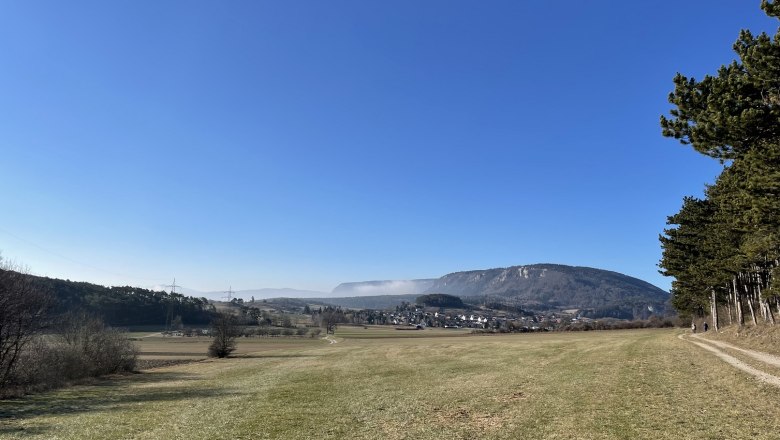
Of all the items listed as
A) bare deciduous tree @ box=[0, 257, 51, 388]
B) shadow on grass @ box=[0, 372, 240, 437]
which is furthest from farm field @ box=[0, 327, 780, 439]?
bare deciduous tree @ box=[0, 257, 51, 388]

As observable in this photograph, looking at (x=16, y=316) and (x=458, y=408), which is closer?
(x=458, y=408)

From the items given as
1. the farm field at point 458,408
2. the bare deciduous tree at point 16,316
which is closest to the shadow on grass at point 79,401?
the farm field at point 458,408

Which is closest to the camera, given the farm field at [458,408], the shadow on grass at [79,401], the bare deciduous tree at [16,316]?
the farm field at [458,408]

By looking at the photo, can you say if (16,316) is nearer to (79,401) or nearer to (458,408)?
(79,401)

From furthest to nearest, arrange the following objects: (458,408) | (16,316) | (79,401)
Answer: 1. (16,316)
2. (79,401)
3. (458,408)

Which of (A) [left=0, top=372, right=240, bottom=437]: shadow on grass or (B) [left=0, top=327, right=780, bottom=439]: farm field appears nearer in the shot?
(B) [left=0, top=327, right=780, bottom=439]: farm field

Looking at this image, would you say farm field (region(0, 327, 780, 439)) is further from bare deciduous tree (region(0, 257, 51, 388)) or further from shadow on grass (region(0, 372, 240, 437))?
bare deciduous tree (region(0, 257, 51, 388))

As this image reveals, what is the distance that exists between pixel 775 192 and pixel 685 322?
11799cm

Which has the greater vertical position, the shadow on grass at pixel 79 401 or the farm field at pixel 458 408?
the farm field at pixel 458 408

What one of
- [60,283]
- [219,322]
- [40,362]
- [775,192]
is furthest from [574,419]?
[60,283]

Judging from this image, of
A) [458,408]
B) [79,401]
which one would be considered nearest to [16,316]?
[79,401]

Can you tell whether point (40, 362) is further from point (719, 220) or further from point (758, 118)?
point (719, 220)

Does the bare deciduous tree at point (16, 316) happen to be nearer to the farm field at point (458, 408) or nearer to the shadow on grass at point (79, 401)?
the shadow on grass at point (79, 401)

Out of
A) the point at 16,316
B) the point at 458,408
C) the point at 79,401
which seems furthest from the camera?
the point at 16,316
